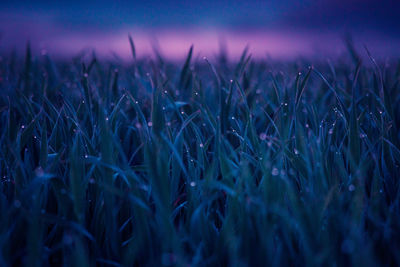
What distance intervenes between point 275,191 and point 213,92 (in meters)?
0.96

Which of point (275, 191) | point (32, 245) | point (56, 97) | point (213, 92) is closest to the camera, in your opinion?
point (32, 245)

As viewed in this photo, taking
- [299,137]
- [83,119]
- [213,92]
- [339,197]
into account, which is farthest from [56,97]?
[339,197]

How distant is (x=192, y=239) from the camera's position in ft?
2.27

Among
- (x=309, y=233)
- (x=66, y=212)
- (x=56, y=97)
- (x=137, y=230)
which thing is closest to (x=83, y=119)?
(x=56, y=97)

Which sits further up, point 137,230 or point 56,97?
point 56,97

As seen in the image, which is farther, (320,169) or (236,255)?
(320,169)

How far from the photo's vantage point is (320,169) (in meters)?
0.70

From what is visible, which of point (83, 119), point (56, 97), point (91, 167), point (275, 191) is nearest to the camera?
point (275, 191)

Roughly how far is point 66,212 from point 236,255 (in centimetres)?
40

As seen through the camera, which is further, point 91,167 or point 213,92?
point 213,92

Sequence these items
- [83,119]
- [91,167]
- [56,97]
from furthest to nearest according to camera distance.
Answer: [56,97], [83,119], [91,167]

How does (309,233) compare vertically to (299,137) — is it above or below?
below

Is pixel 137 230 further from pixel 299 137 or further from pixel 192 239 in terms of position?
pixel 299 137

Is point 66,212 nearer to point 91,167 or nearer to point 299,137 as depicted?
point 91,167
